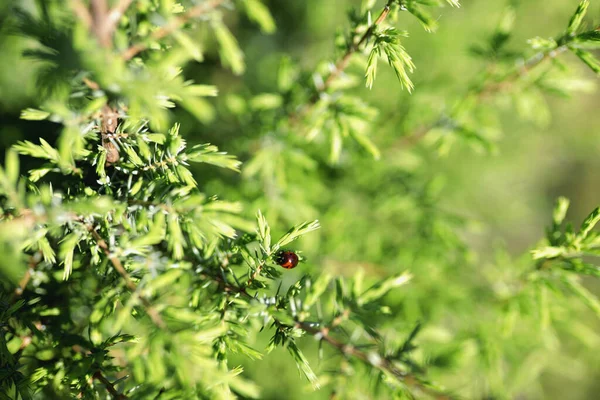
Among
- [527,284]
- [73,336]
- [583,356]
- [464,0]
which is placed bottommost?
[583,356]

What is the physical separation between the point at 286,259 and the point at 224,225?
0.22 metres

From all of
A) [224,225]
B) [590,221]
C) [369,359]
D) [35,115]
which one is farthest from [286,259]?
[590,221]

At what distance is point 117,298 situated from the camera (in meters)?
0.85

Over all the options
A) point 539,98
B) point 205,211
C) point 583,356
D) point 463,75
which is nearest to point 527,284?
point 539,98

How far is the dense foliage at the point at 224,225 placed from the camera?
720 millimetres

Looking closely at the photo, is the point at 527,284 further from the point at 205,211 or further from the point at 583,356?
the point at 583,356

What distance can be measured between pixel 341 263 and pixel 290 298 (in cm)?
115

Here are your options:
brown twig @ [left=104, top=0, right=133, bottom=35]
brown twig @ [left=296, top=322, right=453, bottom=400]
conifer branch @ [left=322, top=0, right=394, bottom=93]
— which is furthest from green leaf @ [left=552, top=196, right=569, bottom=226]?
brown twig @ [left=104, top=0, right=133, bottom=35]

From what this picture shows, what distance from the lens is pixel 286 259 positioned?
3.15 feet

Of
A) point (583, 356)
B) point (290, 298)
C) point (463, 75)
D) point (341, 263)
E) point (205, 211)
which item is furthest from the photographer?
point (463, 75)

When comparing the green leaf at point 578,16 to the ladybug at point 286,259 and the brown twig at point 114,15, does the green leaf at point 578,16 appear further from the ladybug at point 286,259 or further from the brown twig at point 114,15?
the brown twig at point 114,15

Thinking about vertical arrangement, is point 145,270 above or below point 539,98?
below

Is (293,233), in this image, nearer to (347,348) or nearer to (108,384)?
(347,348)

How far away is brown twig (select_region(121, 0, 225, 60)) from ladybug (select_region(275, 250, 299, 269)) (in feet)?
1.75
